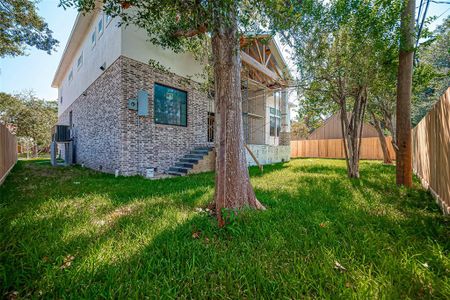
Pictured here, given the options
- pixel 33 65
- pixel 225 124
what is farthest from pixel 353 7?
pixel 33 65

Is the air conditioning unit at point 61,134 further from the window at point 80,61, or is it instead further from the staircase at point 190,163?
the staircase at point 190,163

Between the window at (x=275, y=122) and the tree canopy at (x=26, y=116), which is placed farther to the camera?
→ the tree canopy at (x=26, y=116)

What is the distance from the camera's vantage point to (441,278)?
4.87ft

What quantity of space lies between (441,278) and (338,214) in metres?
1.37

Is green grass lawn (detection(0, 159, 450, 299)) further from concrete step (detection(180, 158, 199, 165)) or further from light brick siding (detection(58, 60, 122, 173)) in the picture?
concrete step (detection(180, 158, 199, 165))

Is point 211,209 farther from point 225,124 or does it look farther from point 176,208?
point 225,124

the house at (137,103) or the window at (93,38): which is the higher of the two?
the window at (93,38)

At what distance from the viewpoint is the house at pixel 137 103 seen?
6746 millimetres

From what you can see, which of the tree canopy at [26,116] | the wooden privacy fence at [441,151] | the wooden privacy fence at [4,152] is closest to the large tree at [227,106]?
the wooden privacy fence at [441,151]

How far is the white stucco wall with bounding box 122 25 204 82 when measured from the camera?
6828 mm

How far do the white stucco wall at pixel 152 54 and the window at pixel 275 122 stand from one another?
7.17 m

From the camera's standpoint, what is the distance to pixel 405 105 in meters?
4.53

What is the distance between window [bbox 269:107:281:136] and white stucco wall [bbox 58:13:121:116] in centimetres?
1023

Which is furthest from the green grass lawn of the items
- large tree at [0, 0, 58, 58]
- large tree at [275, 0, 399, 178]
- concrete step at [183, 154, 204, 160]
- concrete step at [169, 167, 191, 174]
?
large tree at [0, 0, 58, 58]
